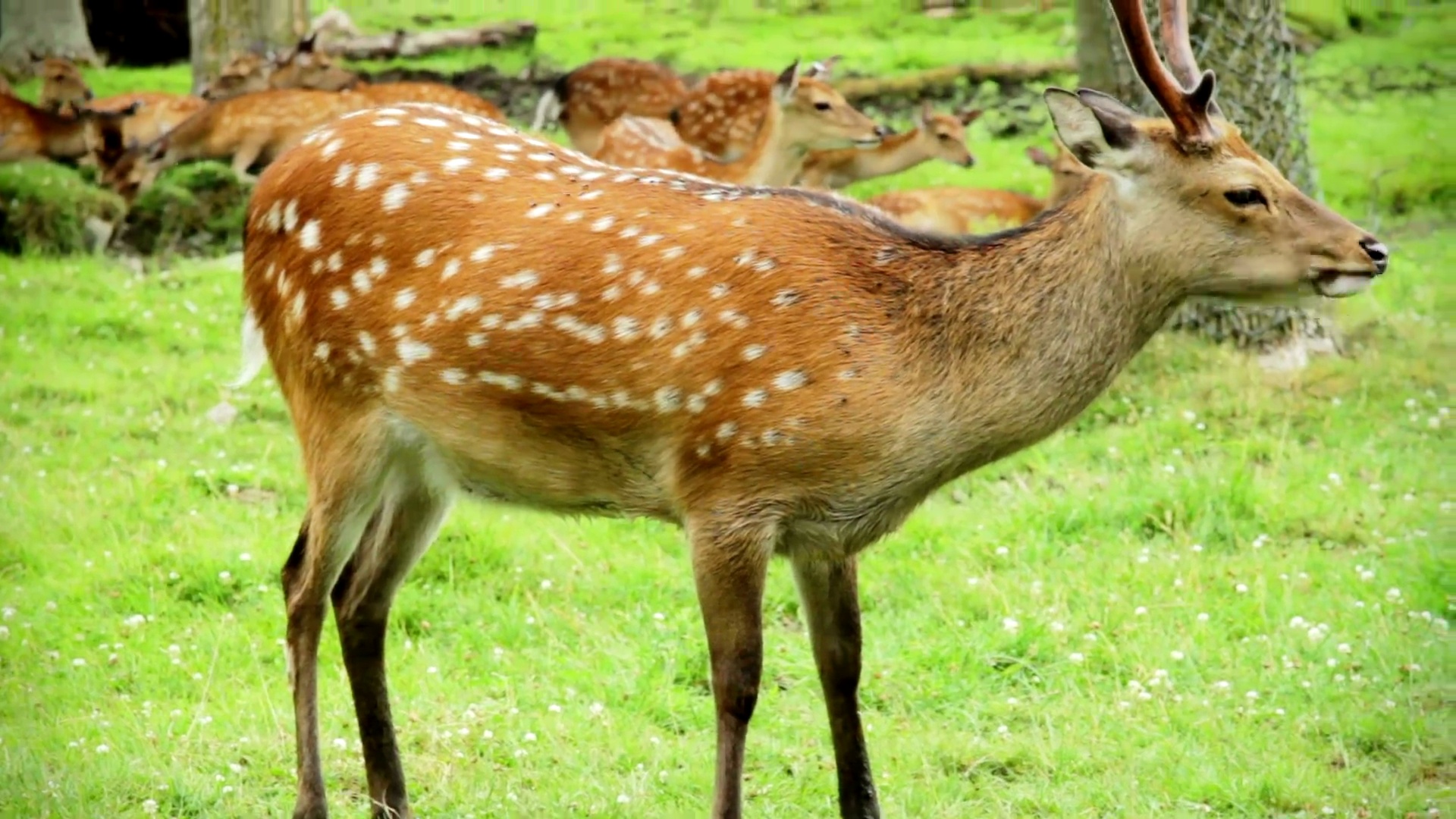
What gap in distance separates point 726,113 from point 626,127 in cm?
134

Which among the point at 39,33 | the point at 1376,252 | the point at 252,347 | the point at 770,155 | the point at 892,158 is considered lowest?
the point at 39,33

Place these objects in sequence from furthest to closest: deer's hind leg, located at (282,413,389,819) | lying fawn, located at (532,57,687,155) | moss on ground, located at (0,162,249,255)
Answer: lying fawn, located at (532,57,687,155) < moss on ground, located at (0,162,249,255) < deer's hind leg, located at (282,413,389,819)

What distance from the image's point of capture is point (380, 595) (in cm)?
528

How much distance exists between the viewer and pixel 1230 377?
8.24 meters

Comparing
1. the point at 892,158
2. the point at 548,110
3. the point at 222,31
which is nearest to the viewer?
the point at 892,158

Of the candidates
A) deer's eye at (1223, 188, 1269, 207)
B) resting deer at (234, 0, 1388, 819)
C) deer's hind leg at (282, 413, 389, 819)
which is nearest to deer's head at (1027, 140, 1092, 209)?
resting deer at (234, 0, 1388, 819)

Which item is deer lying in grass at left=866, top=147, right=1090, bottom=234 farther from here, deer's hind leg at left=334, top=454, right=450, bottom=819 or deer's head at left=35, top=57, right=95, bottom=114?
deer's head at left=35, top=57, right=95, bottom=114

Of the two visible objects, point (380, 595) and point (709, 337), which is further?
point (380, 595)

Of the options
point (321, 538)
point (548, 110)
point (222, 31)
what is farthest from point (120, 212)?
point (321, 538)

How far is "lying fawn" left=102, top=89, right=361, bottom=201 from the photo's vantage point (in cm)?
1163

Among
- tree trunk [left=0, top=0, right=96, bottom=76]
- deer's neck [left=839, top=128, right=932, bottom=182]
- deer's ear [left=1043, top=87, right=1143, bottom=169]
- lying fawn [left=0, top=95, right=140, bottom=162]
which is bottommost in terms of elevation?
tree trunk [left=0, top=0, right=96, bottom=76]

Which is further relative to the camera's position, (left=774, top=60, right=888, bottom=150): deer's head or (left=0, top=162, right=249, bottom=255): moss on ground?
(left=0, top=162, right=249, bottom=255): moss on ground

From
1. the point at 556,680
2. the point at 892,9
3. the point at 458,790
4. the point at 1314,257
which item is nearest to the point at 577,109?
the point at 892,9

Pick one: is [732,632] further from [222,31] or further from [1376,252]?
[222,31]
